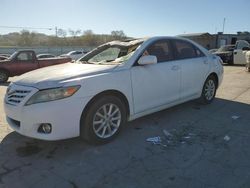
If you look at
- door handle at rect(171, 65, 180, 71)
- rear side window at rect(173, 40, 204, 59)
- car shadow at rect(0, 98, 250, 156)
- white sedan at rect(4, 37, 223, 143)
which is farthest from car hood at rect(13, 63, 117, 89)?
rear side window at rect(173, 40, 204, 59)

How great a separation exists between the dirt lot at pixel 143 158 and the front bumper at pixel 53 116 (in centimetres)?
33

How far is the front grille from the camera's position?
12.3 feet

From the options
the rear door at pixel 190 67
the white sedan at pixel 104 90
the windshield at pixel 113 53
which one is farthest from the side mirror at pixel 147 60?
the rear door at pixel 190 67

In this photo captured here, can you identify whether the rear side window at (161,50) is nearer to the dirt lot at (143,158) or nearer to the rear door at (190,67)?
the rear door at (190,67)

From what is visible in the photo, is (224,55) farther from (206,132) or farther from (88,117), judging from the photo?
(88,117)

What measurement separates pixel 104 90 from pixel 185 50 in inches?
95.7

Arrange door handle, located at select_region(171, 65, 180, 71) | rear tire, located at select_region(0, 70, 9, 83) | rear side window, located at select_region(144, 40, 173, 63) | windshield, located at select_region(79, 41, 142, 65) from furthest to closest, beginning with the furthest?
rear tire, located at select_region(0, 70, 9, 83), door handle, located at select_region(171, 65, 180, 71), rear side window, located at select_region(144, 40, 173, 63), windshield, located at select_region(79, 41, 142, 65)

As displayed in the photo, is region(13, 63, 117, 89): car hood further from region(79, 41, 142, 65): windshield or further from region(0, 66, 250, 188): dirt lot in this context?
region(0, 66, 250, 188): dirt lot

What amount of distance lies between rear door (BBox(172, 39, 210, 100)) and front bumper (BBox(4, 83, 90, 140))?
7.89 ft

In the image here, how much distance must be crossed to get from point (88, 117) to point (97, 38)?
77.5 metres

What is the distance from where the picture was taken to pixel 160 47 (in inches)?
202

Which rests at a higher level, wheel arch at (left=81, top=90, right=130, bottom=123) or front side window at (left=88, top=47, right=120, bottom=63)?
front side window at (left=88, top=47, right=120, bottom=63)

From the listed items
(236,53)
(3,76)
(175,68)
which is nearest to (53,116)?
(175,68)

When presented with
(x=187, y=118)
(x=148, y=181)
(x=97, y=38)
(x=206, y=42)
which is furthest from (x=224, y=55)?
(x=97, y=38)
